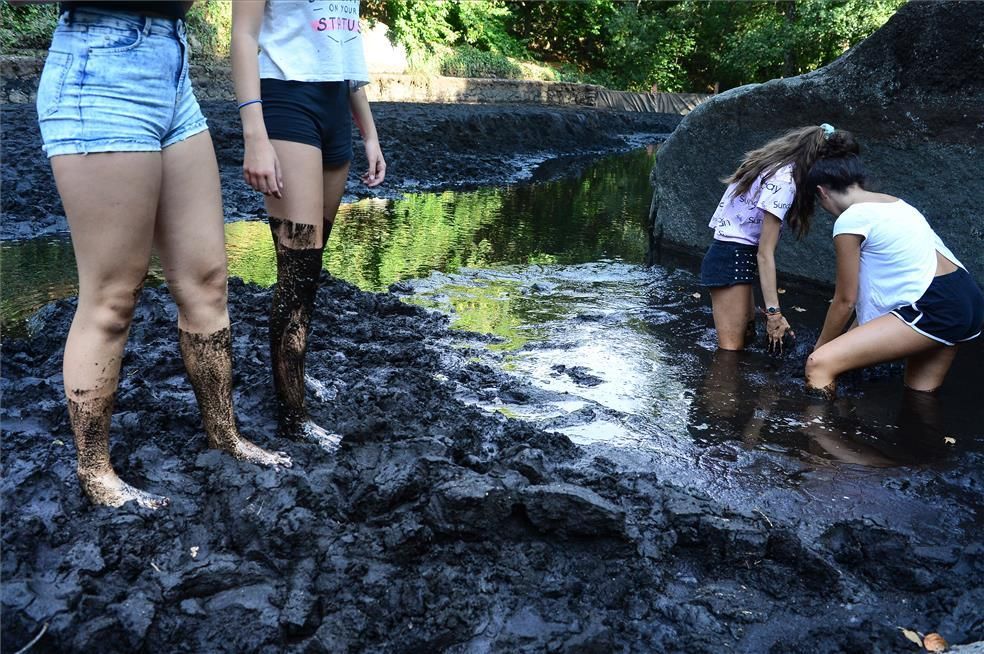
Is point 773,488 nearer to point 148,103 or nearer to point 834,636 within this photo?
point 834,636

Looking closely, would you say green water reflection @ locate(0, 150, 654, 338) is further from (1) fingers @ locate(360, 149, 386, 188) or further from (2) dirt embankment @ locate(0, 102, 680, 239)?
(1) fingers @ locate(360, 149, 386, 188)

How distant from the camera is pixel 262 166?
2.45 m

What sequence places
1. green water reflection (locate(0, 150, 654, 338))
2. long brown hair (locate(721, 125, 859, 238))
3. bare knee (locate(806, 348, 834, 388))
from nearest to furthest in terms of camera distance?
bare knee (locate(806, 348, 834, 388)) → long brown hair (locate(721, 125, 859, 238)) → green water reflection (locate(0, 150, 654, 338))

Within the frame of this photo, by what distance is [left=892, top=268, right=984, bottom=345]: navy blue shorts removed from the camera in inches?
158

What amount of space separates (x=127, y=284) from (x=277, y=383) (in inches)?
31.1

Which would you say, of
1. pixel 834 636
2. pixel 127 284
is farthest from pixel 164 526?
pixel 834 636

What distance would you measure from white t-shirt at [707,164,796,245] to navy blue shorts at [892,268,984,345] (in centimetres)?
87

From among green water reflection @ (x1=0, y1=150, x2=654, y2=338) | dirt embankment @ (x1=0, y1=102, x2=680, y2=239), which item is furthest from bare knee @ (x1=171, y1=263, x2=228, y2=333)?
dirt embankment @ (x1=0, y1=102, x2=680, y2=239)

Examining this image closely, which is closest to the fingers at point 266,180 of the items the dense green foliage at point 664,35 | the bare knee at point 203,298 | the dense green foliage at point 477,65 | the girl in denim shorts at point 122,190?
the girl in denim shorts at point 122,190

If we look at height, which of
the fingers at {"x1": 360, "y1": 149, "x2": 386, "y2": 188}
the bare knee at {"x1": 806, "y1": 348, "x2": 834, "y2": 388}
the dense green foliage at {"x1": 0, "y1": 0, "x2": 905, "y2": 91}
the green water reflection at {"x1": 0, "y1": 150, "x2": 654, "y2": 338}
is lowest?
the green water reflection at {"x1": 0, "y1": 150, "x2": 654, "y2": 338}

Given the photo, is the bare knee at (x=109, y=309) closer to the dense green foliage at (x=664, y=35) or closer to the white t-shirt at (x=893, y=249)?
the white t-shirt at (x=893, y=249)

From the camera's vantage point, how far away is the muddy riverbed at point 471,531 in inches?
83.0

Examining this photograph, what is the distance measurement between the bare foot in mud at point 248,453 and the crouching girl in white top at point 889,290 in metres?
2.77

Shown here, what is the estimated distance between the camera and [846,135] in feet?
14.8
